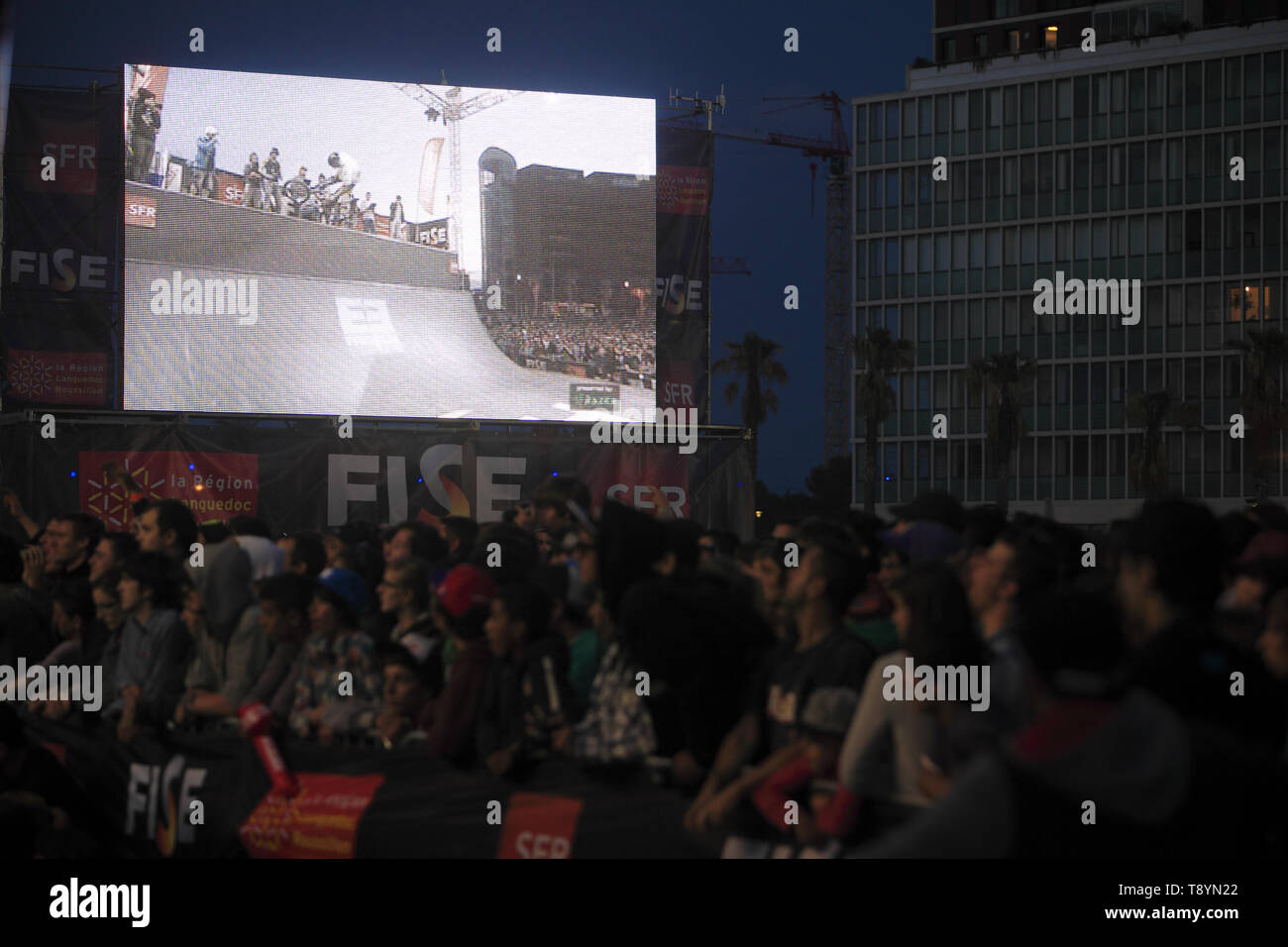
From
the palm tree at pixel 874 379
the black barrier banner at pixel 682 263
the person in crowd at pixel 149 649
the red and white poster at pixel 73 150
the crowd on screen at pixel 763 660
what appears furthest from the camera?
the palm tree at pixel 874 379

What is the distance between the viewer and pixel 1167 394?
57875 mm

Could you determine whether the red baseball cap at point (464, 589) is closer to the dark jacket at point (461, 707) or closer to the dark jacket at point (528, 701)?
the dark jacket at point (461, 707)

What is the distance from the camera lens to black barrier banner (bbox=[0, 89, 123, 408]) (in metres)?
23.6

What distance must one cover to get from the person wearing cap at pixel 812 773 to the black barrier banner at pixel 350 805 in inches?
17.1

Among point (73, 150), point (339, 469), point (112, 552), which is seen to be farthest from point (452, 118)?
point (112, 552)

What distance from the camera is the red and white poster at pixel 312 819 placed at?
6105 mm

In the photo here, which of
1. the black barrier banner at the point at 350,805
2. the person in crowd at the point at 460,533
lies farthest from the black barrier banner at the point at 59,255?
the black barrier banner at the point at 350,805

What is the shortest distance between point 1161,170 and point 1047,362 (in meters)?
9.79

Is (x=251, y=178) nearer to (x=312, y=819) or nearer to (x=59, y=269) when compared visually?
(x=59, y=269)

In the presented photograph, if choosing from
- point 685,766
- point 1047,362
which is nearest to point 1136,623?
point 685,766

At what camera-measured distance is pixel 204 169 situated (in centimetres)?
2250

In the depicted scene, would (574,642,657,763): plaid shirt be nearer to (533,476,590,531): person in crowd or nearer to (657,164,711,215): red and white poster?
(533,476,590,531): person in crowd
